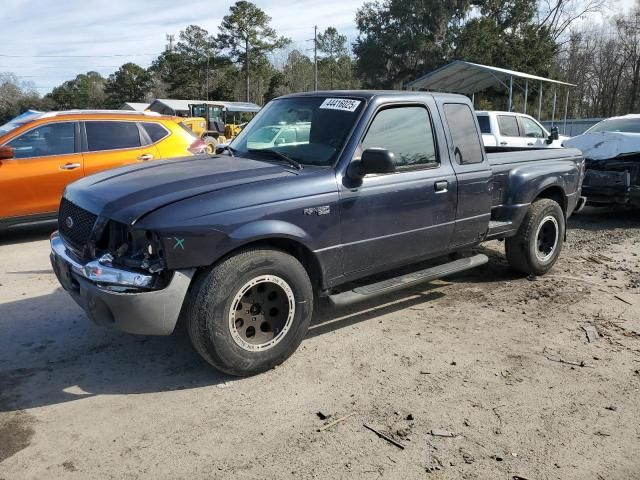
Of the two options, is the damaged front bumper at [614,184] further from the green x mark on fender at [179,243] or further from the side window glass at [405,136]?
the green x mark on fender at [179,243]

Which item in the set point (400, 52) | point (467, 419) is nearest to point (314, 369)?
point (467, 419)

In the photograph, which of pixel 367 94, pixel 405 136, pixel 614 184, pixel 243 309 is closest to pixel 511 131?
pixel 614 184

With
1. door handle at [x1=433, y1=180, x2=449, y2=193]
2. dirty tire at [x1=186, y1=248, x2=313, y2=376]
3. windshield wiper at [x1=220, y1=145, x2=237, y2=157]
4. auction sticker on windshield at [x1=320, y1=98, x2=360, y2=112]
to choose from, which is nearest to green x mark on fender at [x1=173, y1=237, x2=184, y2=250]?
dirty tire at [x1=186, y1=248, x2=313, y2=376]

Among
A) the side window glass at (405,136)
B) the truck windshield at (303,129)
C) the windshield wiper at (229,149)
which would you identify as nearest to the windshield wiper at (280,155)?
the truck windshield at (303,129)

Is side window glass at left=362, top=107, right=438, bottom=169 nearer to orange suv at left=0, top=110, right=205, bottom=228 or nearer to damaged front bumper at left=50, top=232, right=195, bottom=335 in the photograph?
damaged front bumper at left=50, top=232, right=195, bottom=335

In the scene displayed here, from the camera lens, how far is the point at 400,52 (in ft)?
145

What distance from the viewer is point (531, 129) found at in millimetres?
13859

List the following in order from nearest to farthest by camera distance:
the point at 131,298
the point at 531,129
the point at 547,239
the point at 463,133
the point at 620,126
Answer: the point at 131,298 → the point at 463,133 → the point at 547,239 → the point at 620,126 → the point at 531,129

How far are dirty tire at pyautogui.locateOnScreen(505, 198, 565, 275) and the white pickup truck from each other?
607 centimetres

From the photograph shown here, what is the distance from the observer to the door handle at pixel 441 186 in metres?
4.54

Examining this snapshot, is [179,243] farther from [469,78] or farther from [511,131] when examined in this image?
[469,78]

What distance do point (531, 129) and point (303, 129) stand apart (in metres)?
11.1

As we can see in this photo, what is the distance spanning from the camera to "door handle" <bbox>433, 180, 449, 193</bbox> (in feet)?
14.9

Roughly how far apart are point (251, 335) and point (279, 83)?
72.8 metres
